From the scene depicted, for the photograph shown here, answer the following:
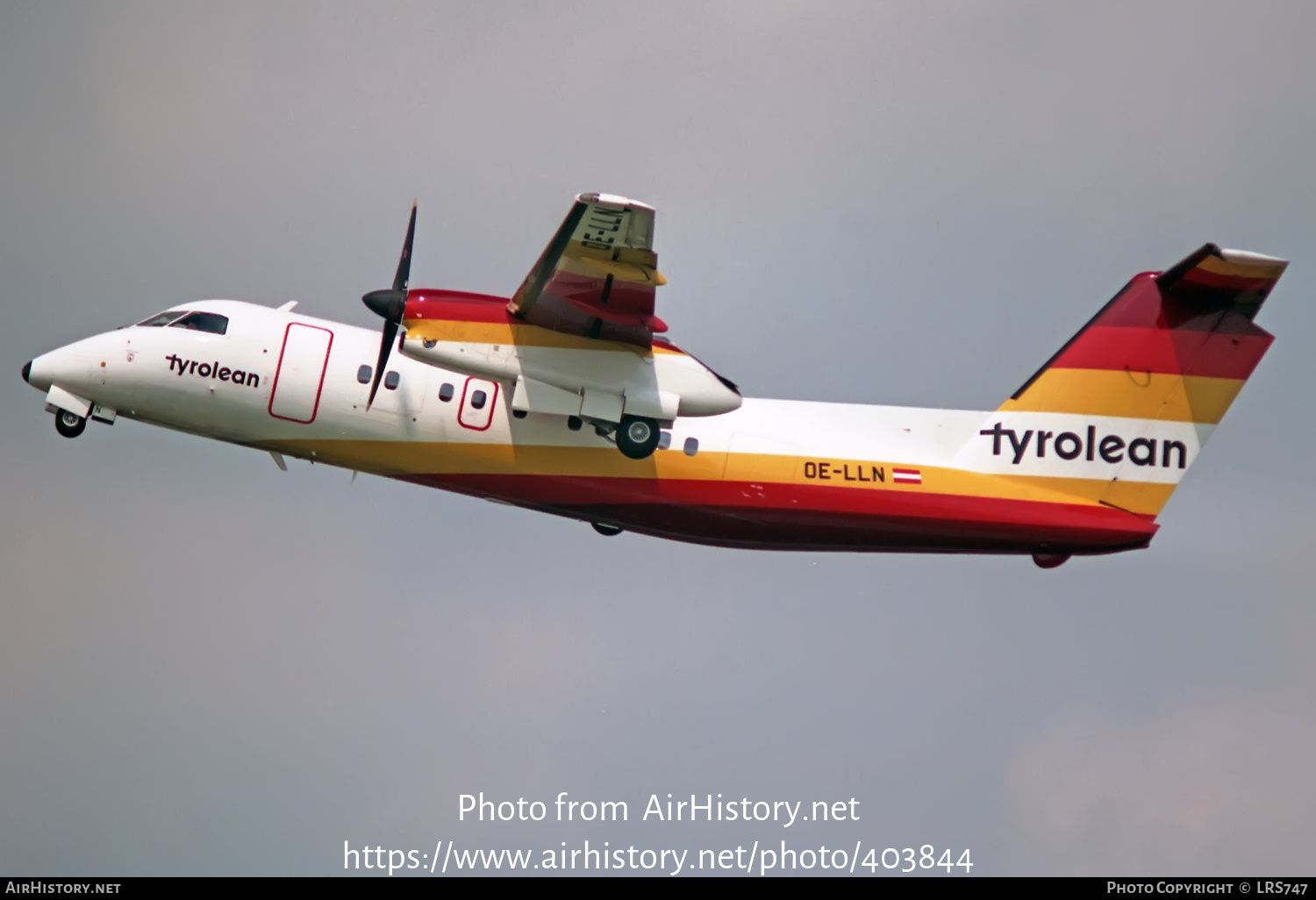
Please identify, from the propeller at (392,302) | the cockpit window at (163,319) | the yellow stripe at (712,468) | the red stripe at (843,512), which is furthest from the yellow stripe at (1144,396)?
the cockpit window at (163,319)

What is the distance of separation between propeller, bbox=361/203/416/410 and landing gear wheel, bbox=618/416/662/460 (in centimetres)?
317

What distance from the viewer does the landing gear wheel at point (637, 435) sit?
20.1m

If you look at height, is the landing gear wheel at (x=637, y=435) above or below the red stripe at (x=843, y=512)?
above

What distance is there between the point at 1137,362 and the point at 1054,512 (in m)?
2.48

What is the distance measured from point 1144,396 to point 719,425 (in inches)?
230

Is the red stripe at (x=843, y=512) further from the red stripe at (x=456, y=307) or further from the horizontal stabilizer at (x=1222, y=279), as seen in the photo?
the horizontal stabilizer at (x=1222, y=279)

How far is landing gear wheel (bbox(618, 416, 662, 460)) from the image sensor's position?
2006 centimetres

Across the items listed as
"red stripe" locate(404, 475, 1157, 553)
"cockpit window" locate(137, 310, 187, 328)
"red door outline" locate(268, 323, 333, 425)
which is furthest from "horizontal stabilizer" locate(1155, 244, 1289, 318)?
"cockpit window" locate(137, 310, 187, 328)

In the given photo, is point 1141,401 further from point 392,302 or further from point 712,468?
point 392,302

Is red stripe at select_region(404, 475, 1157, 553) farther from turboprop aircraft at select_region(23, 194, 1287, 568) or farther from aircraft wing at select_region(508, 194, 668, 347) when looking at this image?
aircraft wing at select_region(508, 194, 668, 347)

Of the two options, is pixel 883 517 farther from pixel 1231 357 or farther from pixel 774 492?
pixel 1231 357

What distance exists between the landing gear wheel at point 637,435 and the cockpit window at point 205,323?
18.7 ft

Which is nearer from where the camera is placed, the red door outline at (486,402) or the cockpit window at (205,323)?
the red door outline at (486,402)
